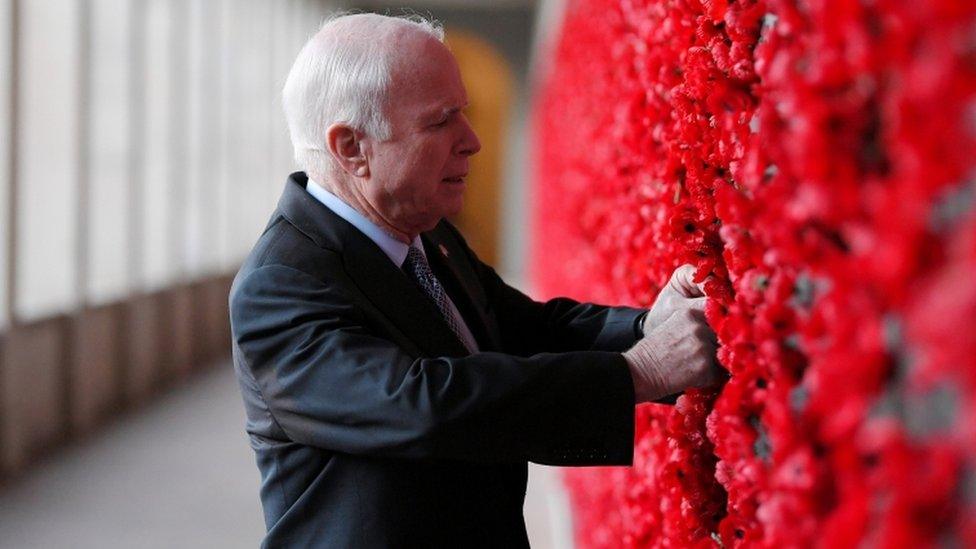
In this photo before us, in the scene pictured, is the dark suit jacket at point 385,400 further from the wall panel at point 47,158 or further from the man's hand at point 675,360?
the wall panel at point 47,158

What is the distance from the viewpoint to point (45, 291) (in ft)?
23.3

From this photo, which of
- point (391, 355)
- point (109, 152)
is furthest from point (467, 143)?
point (109, 152)

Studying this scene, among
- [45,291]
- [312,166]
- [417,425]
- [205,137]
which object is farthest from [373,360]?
[205,137]

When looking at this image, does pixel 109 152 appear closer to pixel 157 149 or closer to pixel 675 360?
pixel 157 149

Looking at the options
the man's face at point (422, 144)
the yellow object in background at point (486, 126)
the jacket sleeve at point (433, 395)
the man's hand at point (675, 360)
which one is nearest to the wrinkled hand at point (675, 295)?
the man's hand at point (675, 360)

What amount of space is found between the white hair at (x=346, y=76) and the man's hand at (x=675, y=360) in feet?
1.87

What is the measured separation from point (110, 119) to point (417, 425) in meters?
7.36

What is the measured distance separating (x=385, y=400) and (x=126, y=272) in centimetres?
761

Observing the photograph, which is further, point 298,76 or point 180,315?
point 180,315

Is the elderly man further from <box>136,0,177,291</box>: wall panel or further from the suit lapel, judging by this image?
<box>136,0,177,291</box>: wall panel

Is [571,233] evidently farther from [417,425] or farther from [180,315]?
[180,315]

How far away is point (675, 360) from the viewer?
175cm

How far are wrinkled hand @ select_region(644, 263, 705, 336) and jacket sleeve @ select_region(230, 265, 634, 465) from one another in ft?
0.94

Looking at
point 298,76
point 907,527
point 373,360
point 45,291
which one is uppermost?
point 298,76
